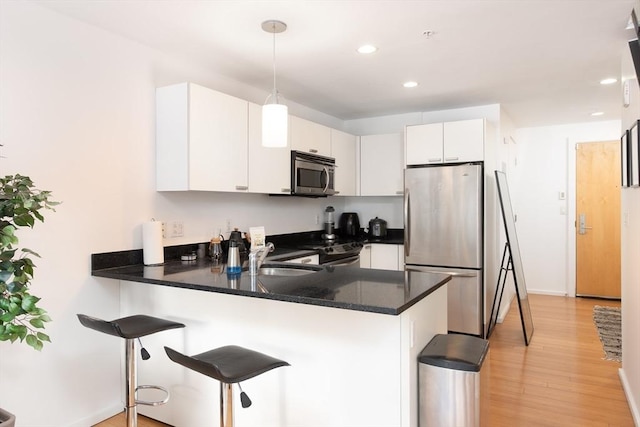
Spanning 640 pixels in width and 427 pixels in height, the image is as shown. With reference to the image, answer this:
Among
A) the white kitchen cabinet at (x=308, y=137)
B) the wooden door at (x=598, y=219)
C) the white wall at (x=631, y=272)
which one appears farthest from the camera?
the wooden door at (x=598, y=219)

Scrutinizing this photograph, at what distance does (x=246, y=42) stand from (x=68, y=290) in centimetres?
187

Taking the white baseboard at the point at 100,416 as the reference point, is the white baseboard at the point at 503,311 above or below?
above

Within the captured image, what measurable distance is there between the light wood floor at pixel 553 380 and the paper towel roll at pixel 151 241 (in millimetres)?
986

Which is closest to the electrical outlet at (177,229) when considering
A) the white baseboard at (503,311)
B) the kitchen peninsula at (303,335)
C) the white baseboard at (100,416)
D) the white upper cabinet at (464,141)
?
the kitchen peninsula at (303,335)

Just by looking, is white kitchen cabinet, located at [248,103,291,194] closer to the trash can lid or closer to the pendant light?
the pendant light

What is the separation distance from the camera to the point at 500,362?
11.7ft

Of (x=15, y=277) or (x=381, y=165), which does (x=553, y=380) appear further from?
(x=15, y=277)

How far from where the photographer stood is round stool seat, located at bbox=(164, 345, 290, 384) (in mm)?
1632

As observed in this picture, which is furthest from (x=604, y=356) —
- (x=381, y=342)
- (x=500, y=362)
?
(x=381, y=342)

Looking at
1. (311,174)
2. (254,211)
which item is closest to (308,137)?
(311,174)

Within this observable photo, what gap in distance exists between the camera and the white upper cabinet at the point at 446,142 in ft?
13.6

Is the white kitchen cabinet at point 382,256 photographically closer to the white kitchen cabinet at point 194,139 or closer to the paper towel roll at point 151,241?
the white kitchen cabinet at point 194,139

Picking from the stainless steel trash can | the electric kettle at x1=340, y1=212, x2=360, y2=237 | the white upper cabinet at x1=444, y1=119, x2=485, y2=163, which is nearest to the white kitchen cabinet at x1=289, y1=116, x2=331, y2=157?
the electric kettle at x1=340, y1=212, x2=360, y2=237

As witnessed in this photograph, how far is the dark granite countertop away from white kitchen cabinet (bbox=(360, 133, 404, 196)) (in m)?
2.34
